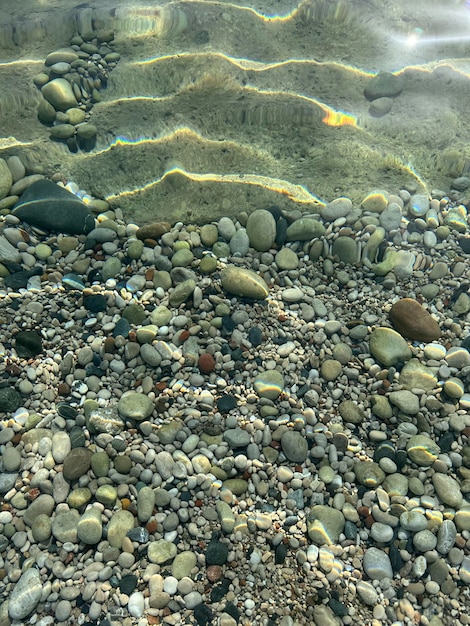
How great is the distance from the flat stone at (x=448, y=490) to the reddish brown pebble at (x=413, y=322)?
0.80 meters

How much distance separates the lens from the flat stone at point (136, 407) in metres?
2.38

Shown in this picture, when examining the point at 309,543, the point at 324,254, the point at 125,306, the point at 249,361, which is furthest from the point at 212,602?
the point at 324,254

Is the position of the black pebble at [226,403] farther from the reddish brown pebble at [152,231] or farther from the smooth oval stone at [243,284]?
the reddish brown pebble at [152,231]

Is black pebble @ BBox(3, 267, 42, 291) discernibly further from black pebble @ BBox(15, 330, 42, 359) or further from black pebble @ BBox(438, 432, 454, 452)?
black pebble @ BBox(438, 432, 454, 452)

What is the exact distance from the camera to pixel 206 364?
2.55 m

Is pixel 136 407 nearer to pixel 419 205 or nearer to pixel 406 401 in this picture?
pixel 406 401

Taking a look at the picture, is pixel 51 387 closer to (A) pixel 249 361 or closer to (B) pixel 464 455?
(A) pixel 249 361

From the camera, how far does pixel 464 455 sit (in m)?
2.33

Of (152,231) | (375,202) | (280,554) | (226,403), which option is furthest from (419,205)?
(280,554)

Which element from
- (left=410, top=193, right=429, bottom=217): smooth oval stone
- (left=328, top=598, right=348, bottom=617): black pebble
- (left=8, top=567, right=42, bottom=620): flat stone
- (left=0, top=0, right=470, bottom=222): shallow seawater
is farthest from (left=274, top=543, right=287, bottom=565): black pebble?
(left=410, top=193, right=429, bottom=217): smooth oval stone

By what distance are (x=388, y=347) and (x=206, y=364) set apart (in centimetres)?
107

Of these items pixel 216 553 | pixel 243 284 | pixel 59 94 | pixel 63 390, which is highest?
pixel 59 94

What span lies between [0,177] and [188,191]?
1340mm

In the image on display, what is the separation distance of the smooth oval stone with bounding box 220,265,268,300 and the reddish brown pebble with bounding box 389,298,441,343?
82 centimetres
